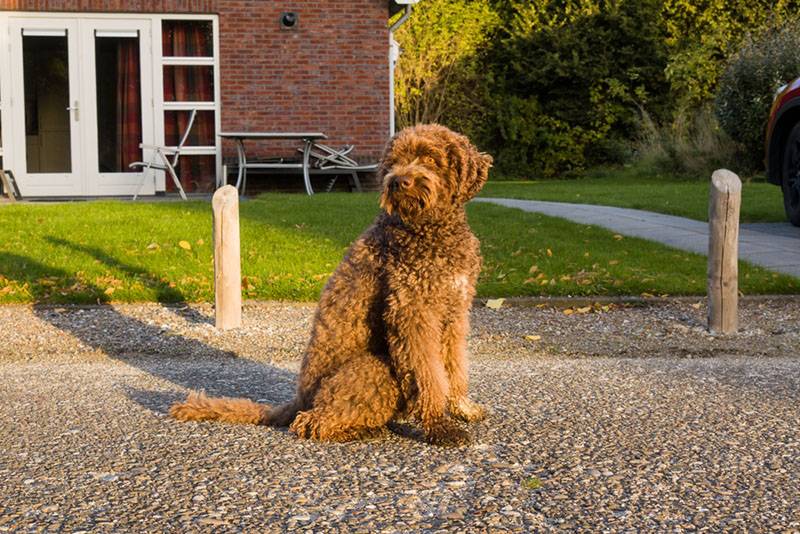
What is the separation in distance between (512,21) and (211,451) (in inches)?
977

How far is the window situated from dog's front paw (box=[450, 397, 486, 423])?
1413 cm

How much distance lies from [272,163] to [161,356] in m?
11.3

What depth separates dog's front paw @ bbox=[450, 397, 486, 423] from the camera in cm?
495

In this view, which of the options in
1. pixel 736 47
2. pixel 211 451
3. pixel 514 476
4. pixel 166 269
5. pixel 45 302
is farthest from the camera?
pixel 736 47

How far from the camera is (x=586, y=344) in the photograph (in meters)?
7.40

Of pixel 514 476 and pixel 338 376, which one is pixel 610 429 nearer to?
pixel 514 476

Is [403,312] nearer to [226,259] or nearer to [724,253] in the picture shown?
[226,259]

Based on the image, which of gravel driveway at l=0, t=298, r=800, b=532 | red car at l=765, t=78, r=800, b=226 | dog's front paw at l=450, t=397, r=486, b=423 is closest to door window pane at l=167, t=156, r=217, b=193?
red car at l=765, t=78, r=800, b=226

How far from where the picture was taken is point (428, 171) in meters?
4.33

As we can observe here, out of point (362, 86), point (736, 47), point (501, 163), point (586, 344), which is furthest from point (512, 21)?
point (586, 344)

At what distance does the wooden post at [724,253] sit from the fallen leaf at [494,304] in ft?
5.56

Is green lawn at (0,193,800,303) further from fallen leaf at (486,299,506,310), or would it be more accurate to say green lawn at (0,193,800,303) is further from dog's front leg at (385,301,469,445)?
dog's front leg at (385,301,469,445)

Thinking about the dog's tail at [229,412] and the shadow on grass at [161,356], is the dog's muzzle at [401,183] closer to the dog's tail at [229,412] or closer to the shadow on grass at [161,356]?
the dog's tail at [229,412]

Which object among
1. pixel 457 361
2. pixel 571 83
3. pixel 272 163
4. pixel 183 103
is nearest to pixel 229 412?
pixel 457 361
